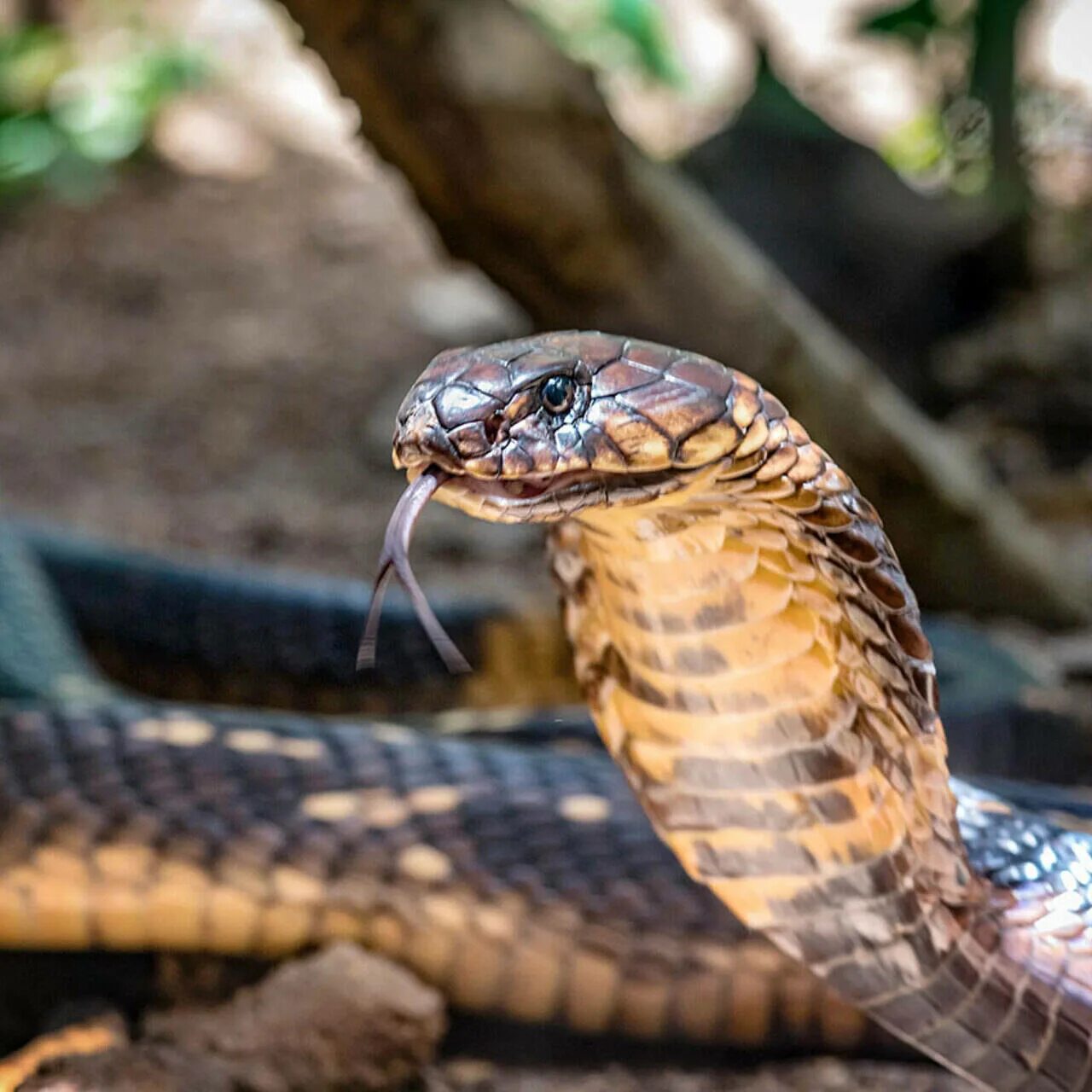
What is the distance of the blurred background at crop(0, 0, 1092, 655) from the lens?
3.49m

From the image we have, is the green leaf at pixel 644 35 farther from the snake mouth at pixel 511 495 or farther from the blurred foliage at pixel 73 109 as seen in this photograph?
the snake mouth at pixel 511 495

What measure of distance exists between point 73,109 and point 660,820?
5971 mm

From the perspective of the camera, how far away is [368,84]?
3.26 metres

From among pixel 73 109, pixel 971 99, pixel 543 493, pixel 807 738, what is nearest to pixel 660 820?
pixel 807 738

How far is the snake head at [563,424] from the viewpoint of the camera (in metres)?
1.17

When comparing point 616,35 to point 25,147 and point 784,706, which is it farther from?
point 784,706

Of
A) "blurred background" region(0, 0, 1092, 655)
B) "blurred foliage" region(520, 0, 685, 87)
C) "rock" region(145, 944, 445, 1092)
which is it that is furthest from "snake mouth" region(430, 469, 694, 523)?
"blurred foliage" region(520, 0, 685, 87)

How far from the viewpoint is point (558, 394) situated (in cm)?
120

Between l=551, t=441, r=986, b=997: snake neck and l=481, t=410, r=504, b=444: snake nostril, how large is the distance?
168 mm

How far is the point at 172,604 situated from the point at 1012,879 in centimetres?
282

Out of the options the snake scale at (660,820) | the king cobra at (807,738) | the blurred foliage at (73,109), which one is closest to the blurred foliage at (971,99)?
the snake scale at (660,820)

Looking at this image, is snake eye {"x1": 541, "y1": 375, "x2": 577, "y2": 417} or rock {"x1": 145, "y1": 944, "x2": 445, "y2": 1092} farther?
rock {"x1": 145, "y1": 944, "x2": 445, "y2": 1092}

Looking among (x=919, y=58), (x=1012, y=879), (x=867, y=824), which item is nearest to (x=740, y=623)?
(x=867, y=824)

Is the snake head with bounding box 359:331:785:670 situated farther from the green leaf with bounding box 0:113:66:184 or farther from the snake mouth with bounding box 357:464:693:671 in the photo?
the green leaf with bounding box 0:113:66:184
